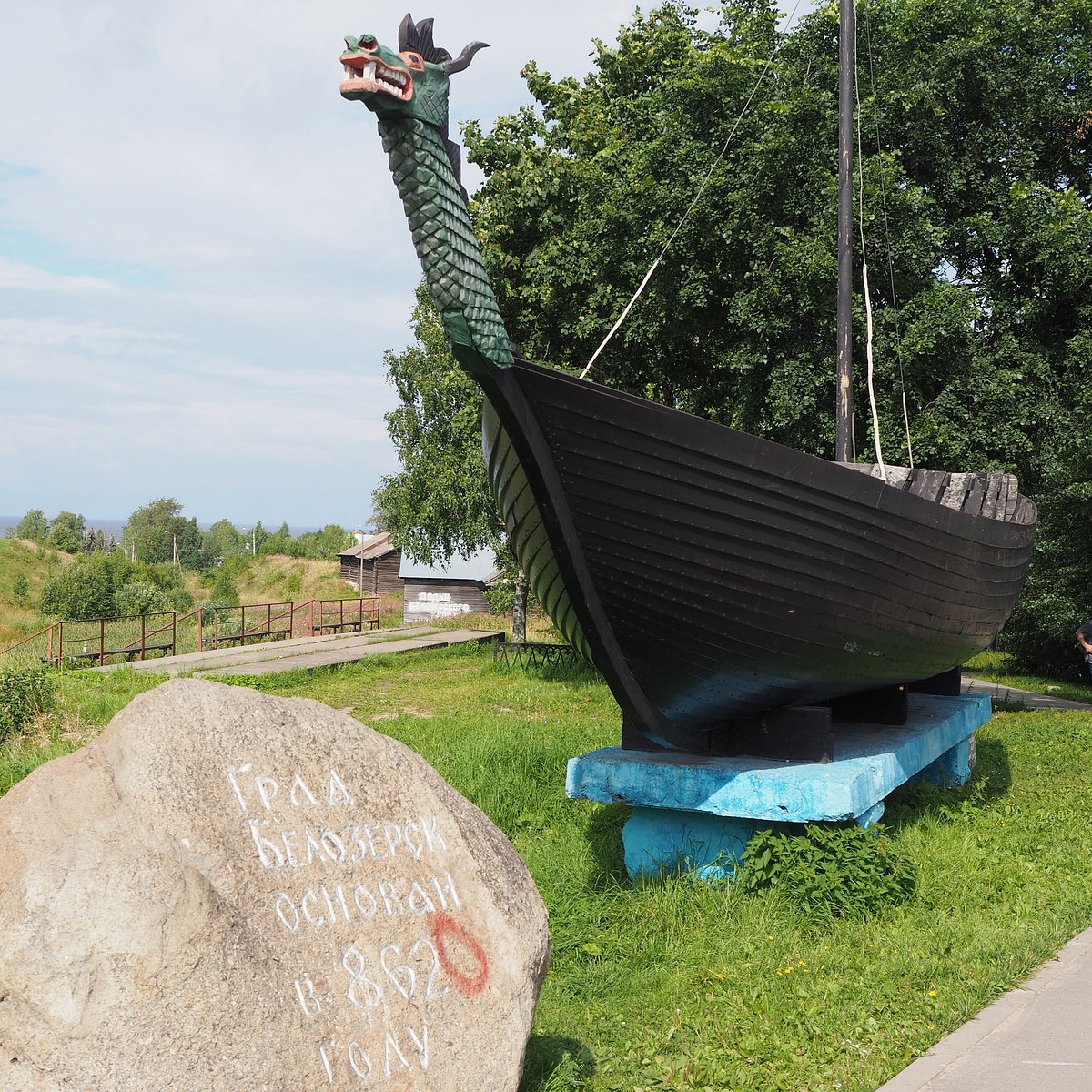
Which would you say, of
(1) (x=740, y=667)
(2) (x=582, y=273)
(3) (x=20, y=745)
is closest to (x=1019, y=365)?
(2) (x=582, y=273)

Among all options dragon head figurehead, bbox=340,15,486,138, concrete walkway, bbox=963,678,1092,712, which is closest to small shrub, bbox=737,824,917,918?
dragon head figurehead, bbox=340,15,486,138

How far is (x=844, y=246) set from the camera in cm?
1041

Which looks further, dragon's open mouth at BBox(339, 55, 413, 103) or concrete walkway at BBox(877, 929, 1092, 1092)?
dragon's open mouth at BBox(339, 55, 413, 103)

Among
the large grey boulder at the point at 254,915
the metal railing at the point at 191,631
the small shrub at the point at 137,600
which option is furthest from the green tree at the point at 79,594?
the large grey boulder at the point at 254,915

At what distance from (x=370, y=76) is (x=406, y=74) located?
0.15 meters

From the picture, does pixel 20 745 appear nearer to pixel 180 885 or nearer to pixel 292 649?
pixel 180 885

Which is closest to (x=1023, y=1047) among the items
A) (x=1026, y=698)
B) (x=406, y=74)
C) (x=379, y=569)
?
(x=406, y=74)

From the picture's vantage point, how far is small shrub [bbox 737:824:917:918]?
4.91 meters

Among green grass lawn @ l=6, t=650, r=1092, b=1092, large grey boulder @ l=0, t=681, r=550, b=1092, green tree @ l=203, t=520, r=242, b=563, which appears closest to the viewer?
large grey boulder @ l=0, t=681, r=550, b=1092

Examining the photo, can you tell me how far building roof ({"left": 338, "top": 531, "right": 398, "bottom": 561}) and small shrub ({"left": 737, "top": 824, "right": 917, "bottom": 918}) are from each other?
3390 cm

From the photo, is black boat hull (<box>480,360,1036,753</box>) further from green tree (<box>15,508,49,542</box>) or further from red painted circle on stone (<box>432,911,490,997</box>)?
green tree (<box>15,508,49,542</box>)

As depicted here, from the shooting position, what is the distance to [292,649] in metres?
19.4

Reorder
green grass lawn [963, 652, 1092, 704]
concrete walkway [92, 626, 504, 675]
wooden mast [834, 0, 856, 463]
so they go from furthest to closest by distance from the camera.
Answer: concrete walkway [92, 626, 504, 675] < green grass lawn [963, 652, 1092, 704] < wooden mast [834, 0, 856, 463]

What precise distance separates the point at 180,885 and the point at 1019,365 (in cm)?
1245
